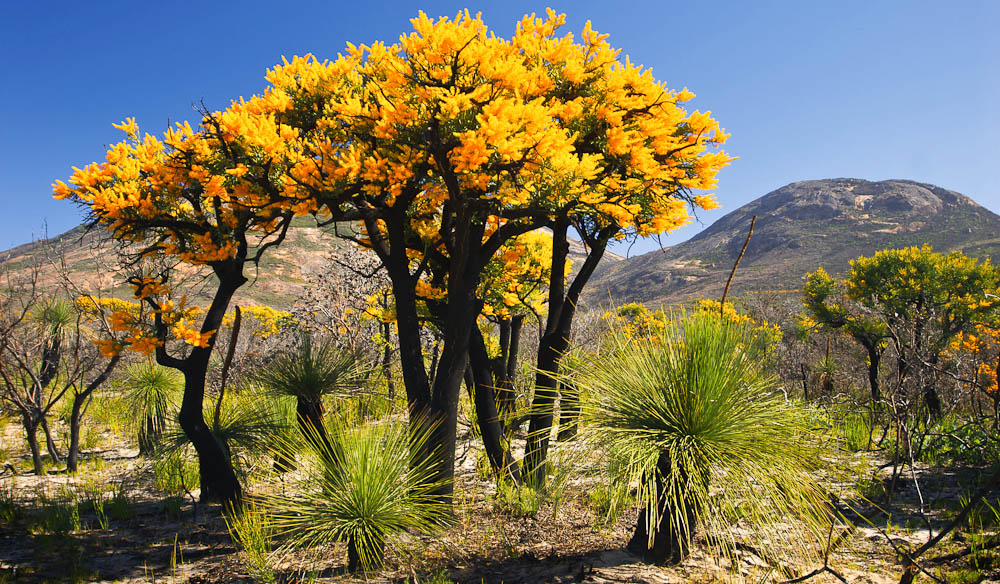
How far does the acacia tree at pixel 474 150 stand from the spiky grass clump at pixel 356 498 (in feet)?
3.20

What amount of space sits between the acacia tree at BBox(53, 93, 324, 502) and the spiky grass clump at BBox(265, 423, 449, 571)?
1959 mm

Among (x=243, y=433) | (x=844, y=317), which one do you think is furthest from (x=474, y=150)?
(x=844, y=317)

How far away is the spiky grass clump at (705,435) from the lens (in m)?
3.04

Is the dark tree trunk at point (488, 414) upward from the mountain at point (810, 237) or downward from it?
downward

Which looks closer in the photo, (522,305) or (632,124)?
(632,124)

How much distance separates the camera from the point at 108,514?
5953 mm

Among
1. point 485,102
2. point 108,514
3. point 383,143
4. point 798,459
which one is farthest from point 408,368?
point 108,514

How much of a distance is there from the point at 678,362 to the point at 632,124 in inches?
107

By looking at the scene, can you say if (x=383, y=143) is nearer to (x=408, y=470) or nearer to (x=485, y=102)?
(x=485, y=102)

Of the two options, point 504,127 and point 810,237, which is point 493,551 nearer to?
point 504,127

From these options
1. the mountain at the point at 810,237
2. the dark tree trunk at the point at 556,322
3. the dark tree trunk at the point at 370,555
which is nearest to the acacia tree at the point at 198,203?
the dark tree trunk at the point at 370,555

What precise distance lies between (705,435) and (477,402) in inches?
123

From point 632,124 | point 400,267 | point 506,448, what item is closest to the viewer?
point 632,124

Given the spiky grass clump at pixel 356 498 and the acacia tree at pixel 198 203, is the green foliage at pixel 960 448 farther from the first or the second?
the acacia tree at pixel 198 203
